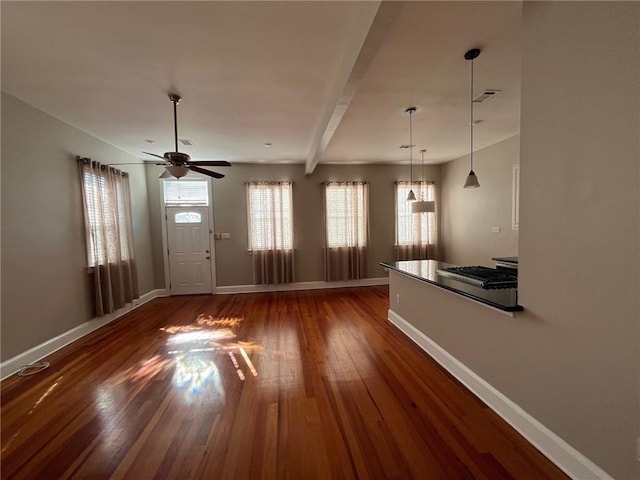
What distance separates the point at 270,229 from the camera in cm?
572

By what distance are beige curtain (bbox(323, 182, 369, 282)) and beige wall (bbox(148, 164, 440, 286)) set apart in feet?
0.66

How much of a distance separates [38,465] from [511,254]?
230 inches

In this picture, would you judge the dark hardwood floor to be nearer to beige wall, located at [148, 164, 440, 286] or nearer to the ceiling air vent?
beige wall, located at [148, 164, 440, 286]

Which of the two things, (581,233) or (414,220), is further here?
(414,220)

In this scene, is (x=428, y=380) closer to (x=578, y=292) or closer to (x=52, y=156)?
(x=578, y=292)

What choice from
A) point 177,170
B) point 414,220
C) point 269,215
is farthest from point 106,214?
point 414,220

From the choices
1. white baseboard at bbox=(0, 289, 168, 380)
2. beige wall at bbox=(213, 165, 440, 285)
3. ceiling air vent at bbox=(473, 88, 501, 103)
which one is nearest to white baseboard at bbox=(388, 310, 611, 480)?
ceiling air vent at bbox=(473, 88, 501, 103)

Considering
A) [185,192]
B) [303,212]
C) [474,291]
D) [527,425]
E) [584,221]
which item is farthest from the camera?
[303,212]

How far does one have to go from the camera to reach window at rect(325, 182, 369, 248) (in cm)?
589

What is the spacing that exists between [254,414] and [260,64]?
2.77 metres

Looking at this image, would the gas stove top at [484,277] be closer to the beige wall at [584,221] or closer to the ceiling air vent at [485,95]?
the beige wall at [584,221]

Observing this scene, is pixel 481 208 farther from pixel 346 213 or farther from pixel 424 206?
pixel 346 213

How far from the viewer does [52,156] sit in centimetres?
318

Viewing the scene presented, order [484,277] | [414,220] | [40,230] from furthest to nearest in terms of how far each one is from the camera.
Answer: [414,220] < [40,230] < [484,277]
